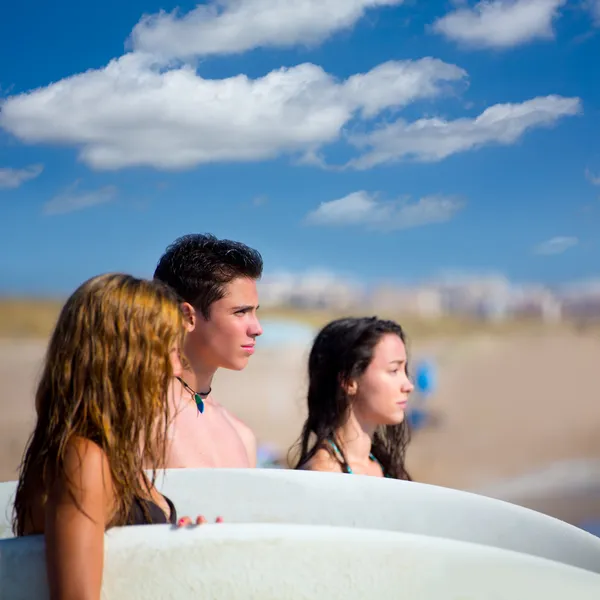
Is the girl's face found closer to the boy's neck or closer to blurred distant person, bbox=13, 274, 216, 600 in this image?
the boy's neck

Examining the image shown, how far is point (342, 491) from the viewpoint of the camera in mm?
1653

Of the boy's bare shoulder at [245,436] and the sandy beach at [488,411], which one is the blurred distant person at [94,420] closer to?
the sandy beach at [488,411]

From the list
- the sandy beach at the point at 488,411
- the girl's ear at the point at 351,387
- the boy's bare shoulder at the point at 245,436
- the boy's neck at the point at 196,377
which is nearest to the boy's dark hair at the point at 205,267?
the boy's neck at the point at 196,377

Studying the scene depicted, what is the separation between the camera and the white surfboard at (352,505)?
1.47 m

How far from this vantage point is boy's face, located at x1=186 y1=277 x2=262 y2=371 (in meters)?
1.96

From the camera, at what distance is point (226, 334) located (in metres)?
1.96

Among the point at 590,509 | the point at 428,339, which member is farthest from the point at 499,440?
the point at 428,339

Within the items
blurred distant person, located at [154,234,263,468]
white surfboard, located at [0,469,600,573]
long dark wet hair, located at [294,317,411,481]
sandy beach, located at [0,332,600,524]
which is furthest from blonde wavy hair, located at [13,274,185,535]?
long dark wet hair, located at [294,317,411,481]

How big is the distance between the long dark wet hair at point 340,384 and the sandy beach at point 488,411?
24.6 inches

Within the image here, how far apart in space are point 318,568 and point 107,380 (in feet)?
1.25

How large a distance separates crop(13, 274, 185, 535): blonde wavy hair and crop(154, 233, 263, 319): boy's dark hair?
720 mm

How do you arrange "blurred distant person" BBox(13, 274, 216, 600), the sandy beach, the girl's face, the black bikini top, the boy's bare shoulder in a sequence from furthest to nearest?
the sandy beach, the girl's face, the boy's bare shoulder, the black bikini top, "blurred distant person" BBox(13, 274, 216, 600)

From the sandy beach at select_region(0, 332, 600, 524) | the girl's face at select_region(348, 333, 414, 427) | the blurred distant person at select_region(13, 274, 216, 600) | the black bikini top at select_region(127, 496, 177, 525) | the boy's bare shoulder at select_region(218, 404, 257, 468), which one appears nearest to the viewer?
the blurred distant person at select_region(13, 274, 216, 600)

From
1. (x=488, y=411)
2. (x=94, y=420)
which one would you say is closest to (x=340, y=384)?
(x=94, y=420)
